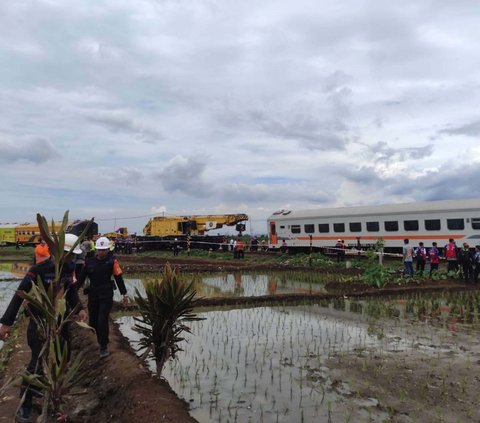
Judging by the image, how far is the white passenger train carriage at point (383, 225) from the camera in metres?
21.4

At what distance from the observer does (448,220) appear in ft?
71.3

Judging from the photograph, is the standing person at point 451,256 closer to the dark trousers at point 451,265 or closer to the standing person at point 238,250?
the dark trousers at point 451,265

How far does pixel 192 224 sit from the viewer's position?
3862cm

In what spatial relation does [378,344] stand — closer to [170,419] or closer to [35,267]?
[170,419]

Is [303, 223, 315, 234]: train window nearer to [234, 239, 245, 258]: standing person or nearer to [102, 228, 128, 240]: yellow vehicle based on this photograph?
[234, 239, 245, 258]: standing person

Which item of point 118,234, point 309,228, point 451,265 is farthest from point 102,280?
point 118,234

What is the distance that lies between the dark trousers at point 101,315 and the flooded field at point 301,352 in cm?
101

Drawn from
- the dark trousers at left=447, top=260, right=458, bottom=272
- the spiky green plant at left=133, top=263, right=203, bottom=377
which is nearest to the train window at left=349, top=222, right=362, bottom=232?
the dark trousers at left=447, top=260, right=458, bottom=272

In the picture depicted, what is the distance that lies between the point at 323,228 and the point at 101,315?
72.8ft

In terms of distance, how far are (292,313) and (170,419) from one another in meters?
6.88

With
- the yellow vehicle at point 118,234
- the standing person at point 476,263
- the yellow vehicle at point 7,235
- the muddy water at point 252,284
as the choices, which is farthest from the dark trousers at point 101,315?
the yellow vehicle at point 7,235

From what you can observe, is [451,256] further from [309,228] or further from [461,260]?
[309,228]

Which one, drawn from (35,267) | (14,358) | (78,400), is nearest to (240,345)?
(78,400)

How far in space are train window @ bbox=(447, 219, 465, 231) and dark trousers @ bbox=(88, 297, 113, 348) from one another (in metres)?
19.3
